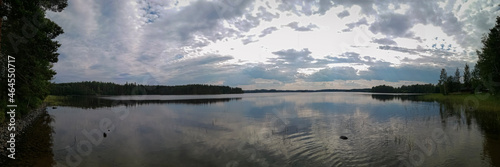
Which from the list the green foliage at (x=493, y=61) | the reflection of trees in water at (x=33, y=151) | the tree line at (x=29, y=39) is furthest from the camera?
the green foliage at (x=493, y=61)

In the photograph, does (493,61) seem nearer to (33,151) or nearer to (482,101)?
(482,101)

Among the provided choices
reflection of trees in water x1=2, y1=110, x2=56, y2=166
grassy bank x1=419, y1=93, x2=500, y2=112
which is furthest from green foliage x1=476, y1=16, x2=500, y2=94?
reflection of trees in water x1=2, y1=110, x2=56, y2=166

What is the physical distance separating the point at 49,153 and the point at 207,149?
12336 millimetres

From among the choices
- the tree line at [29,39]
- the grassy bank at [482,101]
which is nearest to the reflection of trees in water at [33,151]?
the tree line at [29,39]

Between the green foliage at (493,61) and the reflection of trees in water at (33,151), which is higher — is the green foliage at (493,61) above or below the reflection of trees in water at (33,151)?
above

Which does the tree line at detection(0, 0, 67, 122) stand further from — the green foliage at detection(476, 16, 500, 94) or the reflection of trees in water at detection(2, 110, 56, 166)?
the green foliage at detection(476, 16, 500, 94)

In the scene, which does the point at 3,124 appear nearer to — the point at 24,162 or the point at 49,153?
the point at 49,153

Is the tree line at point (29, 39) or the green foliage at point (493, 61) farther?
the green foliage at point (493, 61)

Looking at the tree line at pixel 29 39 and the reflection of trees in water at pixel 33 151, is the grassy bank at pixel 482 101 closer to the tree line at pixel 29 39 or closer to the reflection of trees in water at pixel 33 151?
the reflection of trees in water at pixel 33 151

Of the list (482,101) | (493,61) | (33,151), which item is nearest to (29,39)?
(33,151)

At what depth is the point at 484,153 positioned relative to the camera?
59.5ft

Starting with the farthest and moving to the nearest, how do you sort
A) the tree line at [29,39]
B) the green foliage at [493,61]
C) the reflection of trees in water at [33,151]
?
the green foliage at [493,61], the tree line at [29,39], the reflection of trees in water at [33,151]

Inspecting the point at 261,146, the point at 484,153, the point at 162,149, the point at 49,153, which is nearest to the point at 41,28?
the point at 49,153

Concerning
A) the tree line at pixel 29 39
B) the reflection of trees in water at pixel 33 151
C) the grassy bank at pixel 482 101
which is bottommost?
the reflection of trees in water at pixel 33 151
